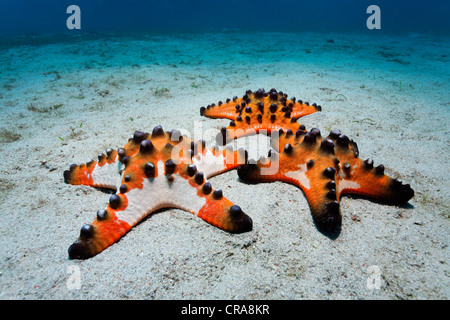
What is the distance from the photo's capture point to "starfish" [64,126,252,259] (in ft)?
7.41

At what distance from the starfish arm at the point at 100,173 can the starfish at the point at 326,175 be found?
5.15ft

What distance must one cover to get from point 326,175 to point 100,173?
2.76 m

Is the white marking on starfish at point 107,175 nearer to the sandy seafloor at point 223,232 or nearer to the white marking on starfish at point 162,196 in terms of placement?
the sandy seafloor at point 223,232

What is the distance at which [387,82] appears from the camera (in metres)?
7.87

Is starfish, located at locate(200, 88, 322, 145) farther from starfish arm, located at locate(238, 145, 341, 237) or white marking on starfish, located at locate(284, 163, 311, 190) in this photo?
white marking on starfish, located at locate(284, 163, 311, 190)

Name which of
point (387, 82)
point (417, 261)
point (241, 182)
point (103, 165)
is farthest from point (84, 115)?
point (387, 82)

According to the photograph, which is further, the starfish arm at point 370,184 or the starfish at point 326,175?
the starfish arm at point 370,184

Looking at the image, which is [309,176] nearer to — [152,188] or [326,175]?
[326,175]

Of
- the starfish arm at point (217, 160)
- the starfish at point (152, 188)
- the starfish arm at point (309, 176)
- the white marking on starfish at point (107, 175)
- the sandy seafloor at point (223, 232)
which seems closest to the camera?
the sandy seafloor at point (223, 232)

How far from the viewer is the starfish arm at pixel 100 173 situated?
2851mm

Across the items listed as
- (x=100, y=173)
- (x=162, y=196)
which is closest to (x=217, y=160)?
(x=162, y=196)

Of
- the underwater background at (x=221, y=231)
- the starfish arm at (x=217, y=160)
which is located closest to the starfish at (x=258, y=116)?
the underwater background at (x=221, y=231)

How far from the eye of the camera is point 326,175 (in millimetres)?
2568

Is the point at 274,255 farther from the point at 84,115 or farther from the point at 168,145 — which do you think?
the point at 84,115
